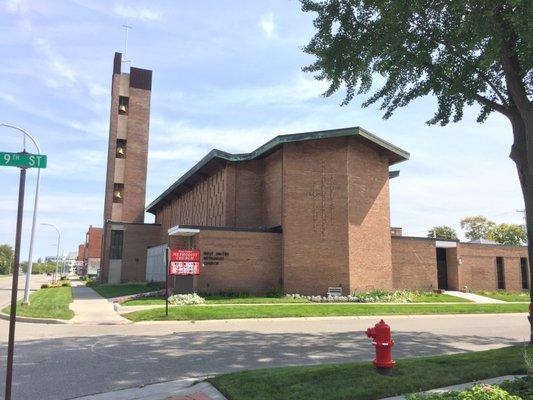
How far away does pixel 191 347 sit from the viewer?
11531 mm

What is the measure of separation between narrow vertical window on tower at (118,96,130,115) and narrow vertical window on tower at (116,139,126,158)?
322cm

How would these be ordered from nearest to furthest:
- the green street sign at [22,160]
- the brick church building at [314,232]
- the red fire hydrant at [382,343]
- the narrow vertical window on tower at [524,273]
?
the green street sign at [22,160] < the red fire hydrant at [382,343] < the brick church building at [314,232] < the narrow vertical window on tower at [524,273]

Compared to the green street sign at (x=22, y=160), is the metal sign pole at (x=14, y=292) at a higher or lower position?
lower

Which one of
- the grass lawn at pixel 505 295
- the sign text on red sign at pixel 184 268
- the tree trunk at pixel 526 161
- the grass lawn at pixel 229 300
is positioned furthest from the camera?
the grass lawn at pixel 505 295

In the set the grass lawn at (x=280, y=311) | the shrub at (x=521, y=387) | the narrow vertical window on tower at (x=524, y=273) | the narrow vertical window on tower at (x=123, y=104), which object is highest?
the narrow vertical window on tower at (x=123, y=104)

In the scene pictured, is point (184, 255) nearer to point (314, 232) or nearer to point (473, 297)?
point (314, 232)

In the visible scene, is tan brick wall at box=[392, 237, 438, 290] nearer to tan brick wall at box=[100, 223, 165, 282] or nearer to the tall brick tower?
tan brick wall at box=[100, 223, 165, 282]

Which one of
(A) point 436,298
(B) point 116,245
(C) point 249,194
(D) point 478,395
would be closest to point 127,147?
(B) point 116,245

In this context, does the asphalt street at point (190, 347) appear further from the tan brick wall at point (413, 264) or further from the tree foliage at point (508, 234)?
the tree foliage at point (508, 234)

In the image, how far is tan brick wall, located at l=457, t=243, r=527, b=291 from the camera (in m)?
38.4

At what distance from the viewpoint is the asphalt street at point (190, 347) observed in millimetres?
8375

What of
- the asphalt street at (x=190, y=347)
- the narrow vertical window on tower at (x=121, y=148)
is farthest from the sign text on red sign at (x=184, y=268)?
the narrow vertical window on tower at (x=121, y=148)

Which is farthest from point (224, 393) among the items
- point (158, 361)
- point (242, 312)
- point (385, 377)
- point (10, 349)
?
point (242, 312)

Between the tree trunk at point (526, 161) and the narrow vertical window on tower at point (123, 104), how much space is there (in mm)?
49391
